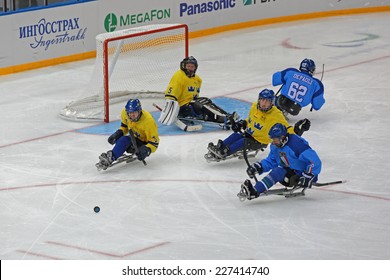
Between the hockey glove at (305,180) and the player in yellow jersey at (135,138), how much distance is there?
5.71 ft

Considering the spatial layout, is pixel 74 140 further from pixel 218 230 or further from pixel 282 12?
pixel 282 12

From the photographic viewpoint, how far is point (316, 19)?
17641 millimetres

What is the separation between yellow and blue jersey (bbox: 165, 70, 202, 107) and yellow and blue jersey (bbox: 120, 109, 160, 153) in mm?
1369

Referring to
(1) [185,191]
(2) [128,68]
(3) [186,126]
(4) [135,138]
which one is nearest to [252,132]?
(1) [185,191]

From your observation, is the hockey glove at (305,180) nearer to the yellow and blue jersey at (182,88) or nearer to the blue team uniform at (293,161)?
the blue team uniform at (293,161)

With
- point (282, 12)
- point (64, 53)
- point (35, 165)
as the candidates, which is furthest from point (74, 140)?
point (282, 12)

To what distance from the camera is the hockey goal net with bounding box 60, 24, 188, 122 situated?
12.1m

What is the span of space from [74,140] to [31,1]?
14.6 ft

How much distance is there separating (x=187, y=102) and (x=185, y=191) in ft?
7.37

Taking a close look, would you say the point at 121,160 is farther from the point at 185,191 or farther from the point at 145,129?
the point at 185,191

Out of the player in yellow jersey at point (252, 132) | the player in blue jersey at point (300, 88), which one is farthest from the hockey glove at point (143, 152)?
the player in blue jersey at point (300, 88)

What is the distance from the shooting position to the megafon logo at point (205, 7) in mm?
16109

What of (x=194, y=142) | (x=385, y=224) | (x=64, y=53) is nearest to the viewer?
(x=385, y=224)

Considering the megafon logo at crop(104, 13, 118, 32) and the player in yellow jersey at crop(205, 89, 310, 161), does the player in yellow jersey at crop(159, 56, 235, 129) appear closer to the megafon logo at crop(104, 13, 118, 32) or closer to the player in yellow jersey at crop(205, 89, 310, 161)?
the player in yellow jersey at crop(205, 89, 310, 161)
